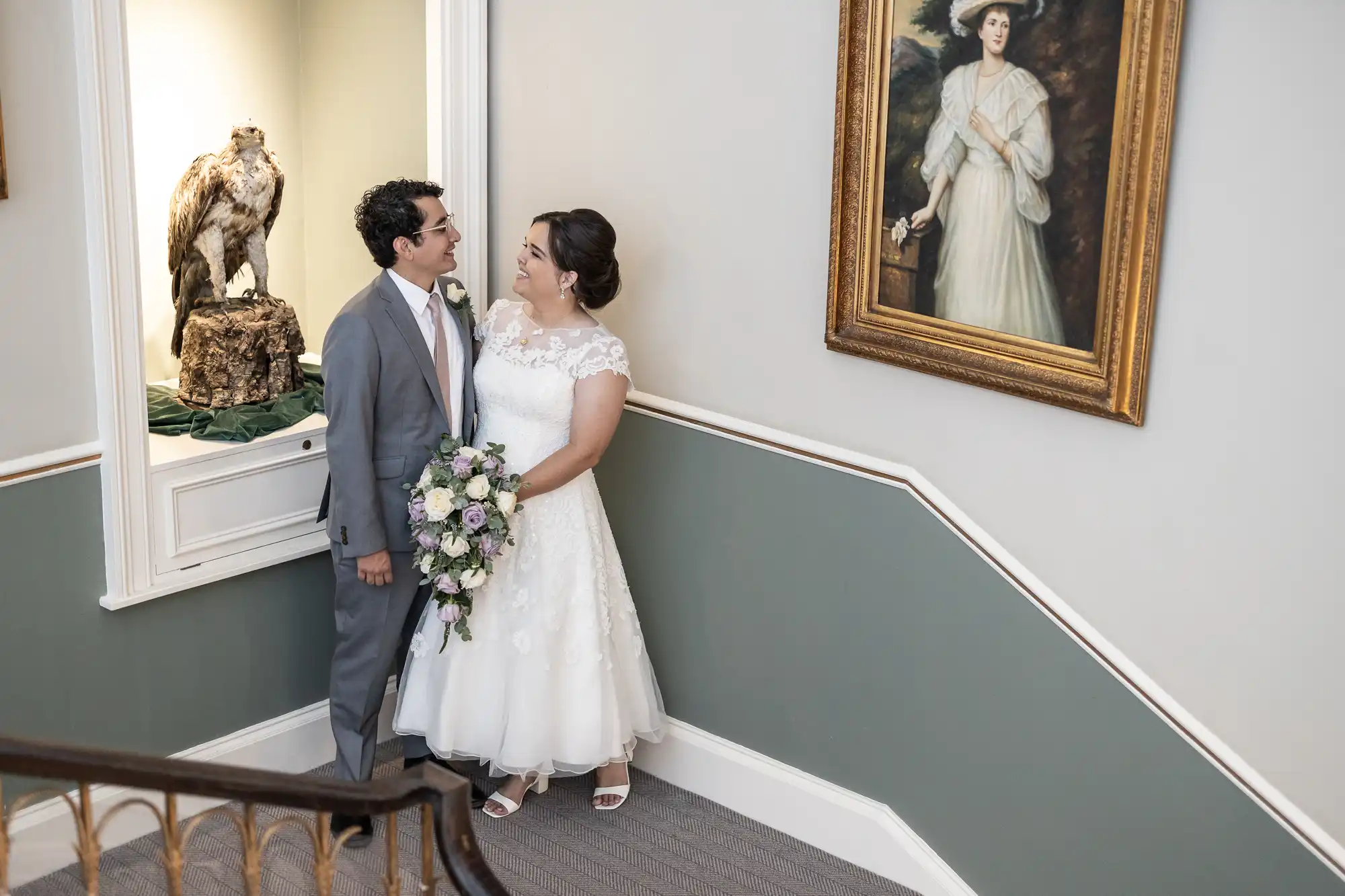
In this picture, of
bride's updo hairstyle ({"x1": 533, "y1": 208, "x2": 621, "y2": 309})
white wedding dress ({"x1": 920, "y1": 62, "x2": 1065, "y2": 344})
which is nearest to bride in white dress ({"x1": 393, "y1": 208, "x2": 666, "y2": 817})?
bride's updo hairstyle ({"x1": 533, "y1": 208, "x2": 621, "y2": 309})

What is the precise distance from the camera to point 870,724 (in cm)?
369

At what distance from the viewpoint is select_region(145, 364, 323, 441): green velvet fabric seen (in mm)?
3846

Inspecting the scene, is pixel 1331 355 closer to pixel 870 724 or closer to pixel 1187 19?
pixel 1187 19

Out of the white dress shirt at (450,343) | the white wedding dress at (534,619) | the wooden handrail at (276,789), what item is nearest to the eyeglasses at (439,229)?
the white dress shirt at (450,343)

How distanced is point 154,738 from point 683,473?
1.62 meters

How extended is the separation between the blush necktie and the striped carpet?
116cm

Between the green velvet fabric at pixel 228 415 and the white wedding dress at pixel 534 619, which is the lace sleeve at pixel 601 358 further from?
the green velvet fabric at pixel 228 415

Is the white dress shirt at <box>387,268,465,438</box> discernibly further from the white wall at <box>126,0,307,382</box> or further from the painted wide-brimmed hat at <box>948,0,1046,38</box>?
the painted wide-brimmed hat at <box>948,0,1046,38</box>

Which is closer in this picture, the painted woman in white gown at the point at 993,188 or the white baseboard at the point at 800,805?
the painted woman in white gown at the point at 993,188

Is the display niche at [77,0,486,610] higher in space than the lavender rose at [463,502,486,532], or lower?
higher

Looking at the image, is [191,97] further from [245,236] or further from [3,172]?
[3,172]

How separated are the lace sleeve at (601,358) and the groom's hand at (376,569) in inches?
27.5

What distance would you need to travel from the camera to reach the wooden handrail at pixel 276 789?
1.85m

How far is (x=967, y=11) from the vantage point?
9.89 feet
